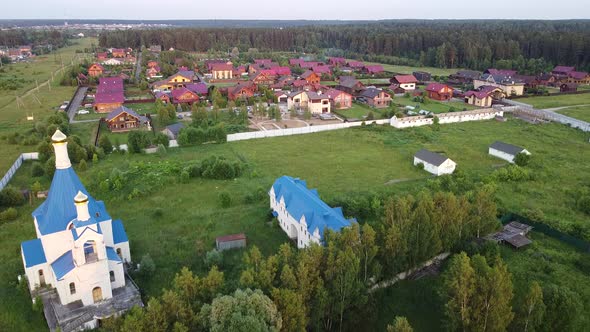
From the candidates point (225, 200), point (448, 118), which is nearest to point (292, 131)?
point (448, 118)

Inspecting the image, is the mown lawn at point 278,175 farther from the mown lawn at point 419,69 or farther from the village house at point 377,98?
the mown lawn at point 419,69

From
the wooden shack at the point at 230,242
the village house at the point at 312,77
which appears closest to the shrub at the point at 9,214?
the wooden shack at the point at 230,242

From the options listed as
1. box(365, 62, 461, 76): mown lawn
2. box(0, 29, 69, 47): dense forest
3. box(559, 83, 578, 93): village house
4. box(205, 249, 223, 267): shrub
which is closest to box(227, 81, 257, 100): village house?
box(205, 249, 223, 267): shrub

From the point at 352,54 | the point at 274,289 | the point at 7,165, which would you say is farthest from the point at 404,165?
the point at 352,54

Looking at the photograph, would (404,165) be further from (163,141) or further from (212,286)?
(212,286)

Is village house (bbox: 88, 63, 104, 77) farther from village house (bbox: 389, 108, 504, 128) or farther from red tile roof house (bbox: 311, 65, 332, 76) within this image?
village house (bbox: 389, 108, 504, 128)

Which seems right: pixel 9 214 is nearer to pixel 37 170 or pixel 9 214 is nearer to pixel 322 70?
pixel 37 170

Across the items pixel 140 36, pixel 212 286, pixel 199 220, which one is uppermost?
pixel 140 36
